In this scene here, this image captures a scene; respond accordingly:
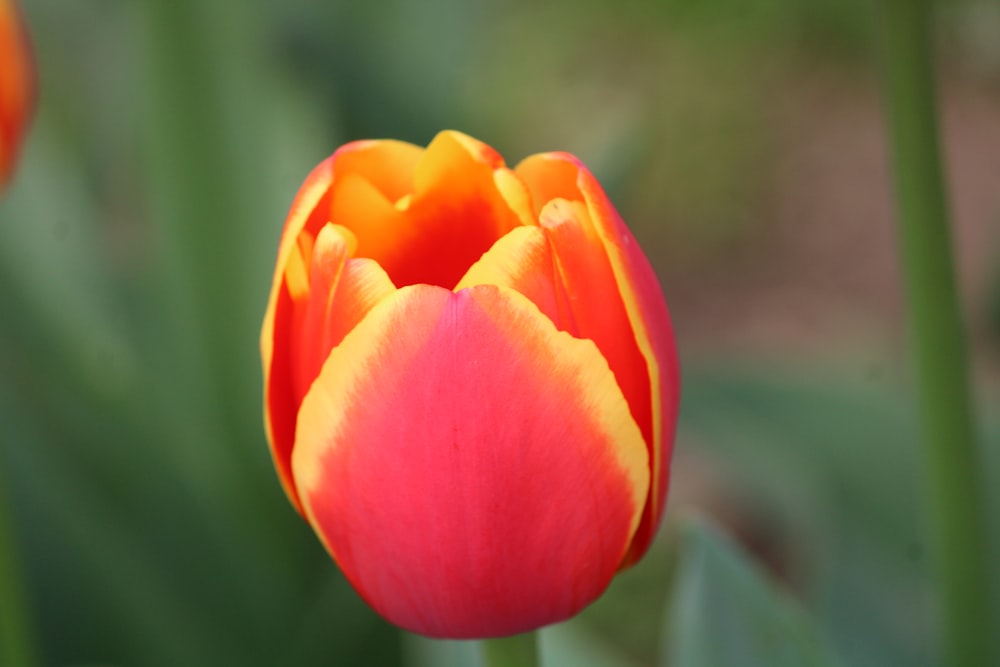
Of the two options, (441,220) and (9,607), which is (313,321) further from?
(9,607)

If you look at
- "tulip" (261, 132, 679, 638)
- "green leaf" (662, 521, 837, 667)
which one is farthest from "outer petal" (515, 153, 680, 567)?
"green leaf" (662, 521, 837, 667)

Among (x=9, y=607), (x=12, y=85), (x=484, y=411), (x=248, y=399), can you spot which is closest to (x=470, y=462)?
(x=484, y=411)

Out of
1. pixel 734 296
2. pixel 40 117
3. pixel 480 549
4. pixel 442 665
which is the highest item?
pixel 480 549

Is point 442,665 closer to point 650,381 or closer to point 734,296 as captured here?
point 650,381

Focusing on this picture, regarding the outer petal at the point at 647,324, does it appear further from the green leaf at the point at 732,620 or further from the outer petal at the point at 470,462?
the green leaf at the point at 732,620

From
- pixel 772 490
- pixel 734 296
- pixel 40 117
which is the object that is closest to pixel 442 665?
pixel 772 490

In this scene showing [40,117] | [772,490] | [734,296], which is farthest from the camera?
[734,296]

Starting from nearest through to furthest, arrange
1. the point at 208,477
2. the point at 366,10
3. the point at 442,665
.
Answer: the point at 442,665 → the point at 208,477 → the point at 366,10

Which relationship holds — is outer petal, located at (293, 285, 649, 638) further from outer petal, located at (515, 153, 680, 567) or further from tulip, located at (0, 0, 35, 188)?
tulip, located at (0, 0, 35, 188)
